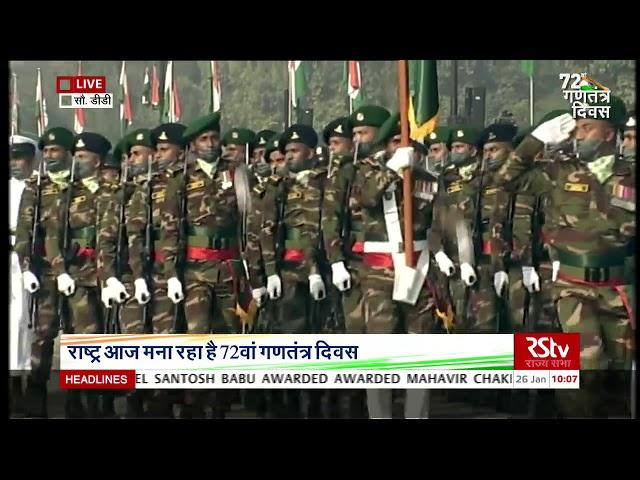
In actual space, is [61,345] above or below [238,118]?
below

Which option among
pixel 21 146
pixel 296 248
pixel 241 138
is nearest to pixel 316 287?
pixel 296 248

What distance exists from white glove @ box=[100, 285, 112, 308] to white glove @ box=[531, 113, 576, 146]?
2.59m

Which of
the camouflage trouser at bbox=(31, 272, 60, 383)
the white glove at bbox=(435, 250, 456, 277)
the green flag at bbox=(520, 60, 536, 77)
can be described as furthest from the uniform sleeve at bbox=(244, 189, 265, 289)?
the green flag at bbox=(520, 60, 536, 77)

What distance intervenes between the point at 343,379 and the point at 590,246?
1590 millimetres

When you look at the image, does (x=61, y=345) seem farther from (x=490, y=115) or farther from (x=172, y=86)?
(x=490, y=115)

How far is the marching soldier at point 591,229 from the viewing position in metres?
9.20

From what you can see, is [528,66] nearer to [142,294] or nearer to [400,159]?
[400,159]

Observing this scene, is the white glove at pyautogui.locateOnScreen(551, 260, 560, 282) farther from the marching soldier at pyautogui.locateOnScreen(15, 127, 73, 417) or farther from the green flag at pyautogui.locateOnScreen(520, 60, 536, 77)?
the marching soldier at pyautogui.locateOnScreen(15, 127, 73, 417)

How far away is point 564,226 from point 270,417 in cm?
200

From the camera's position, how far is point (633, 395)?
930 centimetres

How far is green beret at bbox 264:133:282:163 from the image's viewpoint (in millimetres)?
9273

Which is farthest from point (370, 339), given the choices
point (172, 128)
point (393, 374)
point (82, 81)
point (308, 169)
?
point (82, 81)

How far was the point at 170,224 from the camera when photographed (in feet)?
30.6

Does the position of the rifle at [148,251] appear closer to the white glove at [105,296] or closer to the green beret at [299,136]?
the white glove at [105,296]
